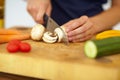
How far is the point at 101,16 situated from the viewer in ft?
3.22

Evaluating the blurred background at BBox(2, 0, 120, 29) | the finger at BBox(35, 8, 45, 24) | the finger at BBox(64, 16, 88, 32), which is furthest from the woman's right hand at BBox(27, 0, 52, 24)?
the blurred background at BBox(2, 0, 120, 29)

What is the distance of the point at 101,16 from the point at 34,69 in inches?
16.2

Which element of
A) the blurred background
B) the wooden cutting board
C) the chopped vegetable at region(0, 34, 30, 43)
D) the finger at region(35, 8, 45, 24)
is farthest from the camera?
the blurred background

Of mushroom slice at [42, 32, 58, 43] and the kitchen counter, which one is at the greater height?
mushroom slice at [42, 32, 58, 43]

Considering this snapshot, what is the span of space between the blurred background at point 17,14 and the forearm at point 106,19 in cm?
75

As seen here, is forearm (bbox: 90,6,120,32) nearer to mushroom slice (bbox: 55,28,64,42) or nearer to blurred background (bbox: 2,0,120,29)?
mushroom slice (bbox: 55,28,64,42)

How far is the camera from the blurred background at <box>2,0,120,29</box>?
5.54 ft

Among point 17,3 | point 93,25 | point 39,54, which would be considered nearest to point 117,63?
point 39,54

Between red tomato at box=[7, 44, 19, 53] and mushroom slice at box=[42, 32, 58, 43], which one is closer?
red tomato at box=[7, 44, 19, 53]

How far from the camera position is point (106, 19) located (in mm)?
984

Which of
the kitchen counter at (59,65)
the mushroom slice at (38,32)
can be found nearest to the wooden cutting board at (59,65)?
the kitchen counter at (59,65)

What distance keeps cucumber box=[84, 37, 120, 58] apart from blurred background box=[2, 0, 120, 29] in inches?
40.5

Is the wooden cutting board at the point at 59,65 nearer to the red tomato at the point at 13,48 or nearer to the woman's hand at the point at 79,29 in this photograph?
the red tomato at the point at 13,48

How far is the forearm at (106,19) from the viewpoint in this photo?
3.11 ft
